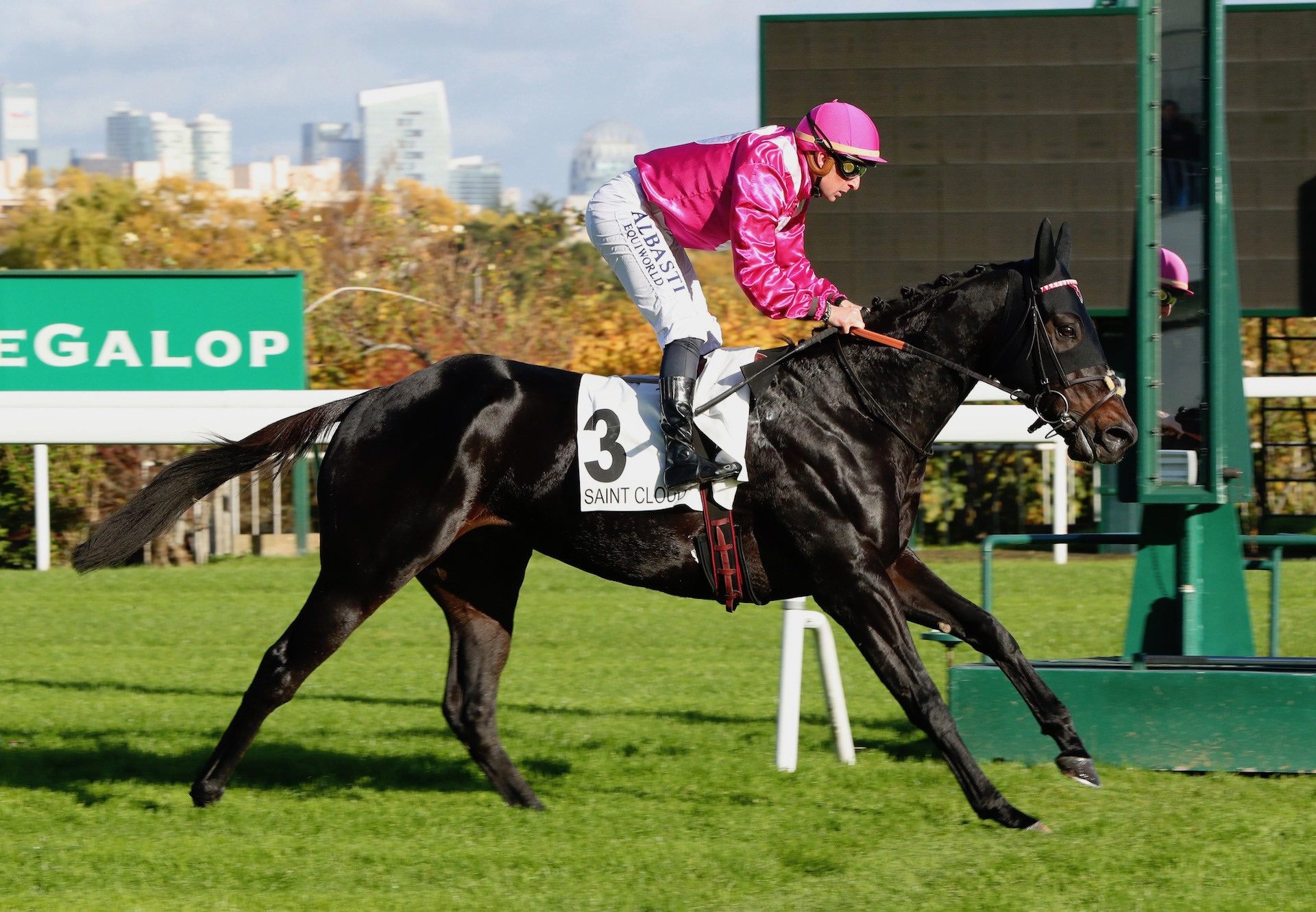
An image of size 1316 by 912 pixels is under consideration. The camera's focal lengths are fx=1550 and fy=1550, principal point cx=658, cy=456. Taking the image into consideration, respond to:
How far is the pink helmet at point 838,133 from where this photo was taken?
4.29 m

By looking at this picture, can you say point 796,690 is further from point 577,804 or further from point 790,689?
point 577,804

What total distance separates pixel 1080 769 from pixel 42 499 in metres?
8.23

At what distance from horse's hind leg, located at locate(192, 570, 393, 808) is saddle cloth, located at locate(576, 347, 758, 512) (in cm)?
71

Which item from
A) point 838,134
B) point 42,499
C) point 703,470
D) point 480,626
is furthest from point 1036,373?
point 42,499

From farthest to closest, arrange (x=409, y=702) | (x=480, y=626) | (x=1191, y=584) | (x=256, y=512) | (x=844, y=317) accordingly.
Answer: (x=256, y=512), (x=409, y=702), (x=1191, y=584), (x=480, y=626), (x=844, y=317)

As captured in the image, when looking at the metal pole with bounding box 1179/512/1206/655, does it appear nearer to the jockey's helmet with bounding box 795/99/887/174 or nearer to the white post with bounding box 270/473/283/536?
the jockey's helmet with bounding box 795/99/887/174

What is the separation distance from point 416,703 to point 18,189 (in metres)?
25.9

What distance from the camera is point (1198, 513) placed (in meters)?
4.95

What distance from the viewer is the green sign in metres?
11.9

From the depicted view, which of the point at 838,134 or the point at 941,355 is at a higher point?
the point at 838,134

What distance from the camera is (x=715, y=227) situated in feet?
14.9

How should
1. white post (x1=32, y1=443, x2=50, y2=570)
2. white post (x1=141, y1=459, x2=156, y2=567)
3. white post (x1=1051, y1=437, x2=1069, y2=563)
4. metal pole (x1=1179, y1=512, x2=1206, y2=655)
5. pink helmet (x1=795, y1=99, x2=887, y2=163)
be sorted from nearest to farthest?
pink helmet (x1=795, y1=99, x2=887, y2=163) < metal pole (x1=1179, y1=512, x2=1206, y2=655) < white post (x1=1051, y1=437, x2=1069, y2=563) < white post (x1=32, y1=443, x2=50, y2=570) < white post (x1=141, y1=459, x2=156, y2=567)

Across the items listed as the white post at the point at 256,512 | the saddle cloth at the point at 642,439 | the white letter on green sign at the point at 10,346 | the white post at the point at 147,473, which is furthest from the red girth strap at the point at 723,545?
the white letter on green sign at the point at 10,346

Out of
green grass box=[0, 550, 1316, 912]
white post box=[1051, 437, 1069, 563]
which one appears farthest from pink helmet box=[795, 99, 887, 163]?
white post box=[1051, 437, 1069, 563]
